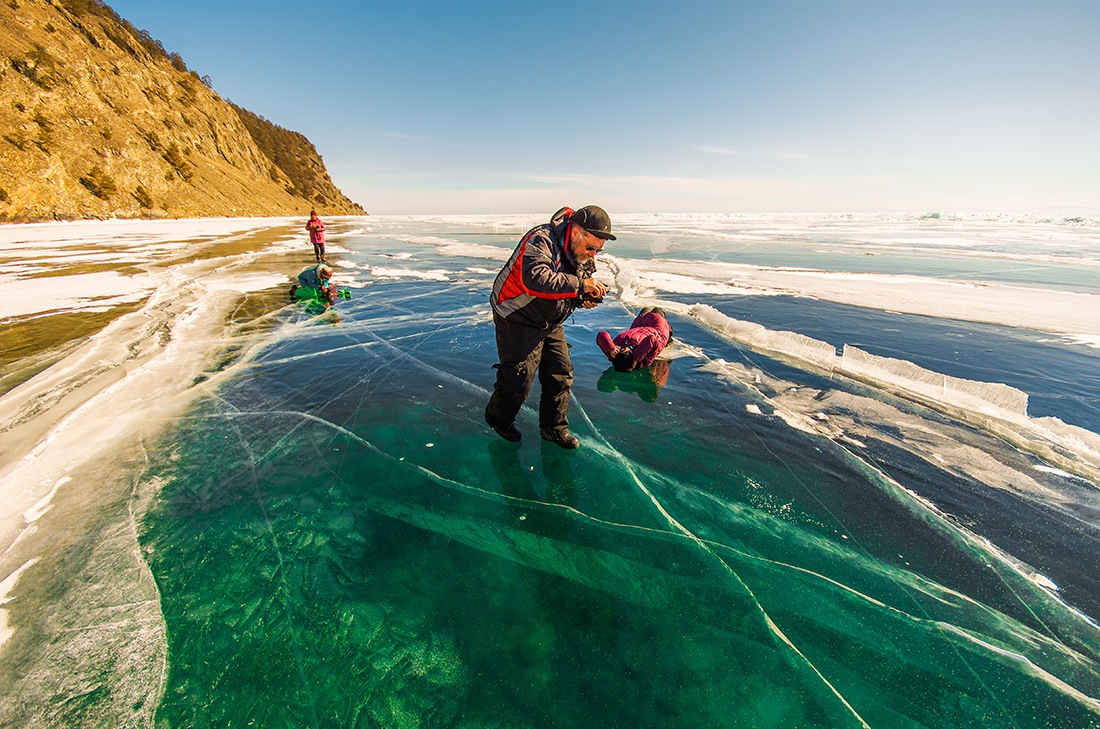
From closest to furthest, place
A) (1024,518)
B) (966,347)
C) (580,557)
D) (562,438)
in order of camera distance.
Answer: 1. (580,557)
2. (1024,518)
3. (562,438)
4. (966,347)

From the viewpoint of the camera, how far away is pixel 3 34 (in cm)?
3041

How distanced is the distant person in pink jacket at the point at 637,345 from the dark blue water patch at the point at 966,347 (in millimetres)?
2628

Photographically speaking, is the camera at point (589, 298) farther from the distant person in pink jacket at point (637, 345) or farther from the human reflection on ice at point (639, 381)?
the distant person in pink jacket at point (637, 345)

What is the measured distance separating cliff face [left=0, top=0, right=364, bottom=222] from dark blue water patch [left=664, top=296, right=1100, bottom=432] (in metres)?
43.7

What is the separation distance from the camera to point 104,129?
32.8m

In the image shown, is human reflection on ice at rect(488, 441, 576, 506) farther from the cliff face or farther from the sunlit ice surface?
the cliff face

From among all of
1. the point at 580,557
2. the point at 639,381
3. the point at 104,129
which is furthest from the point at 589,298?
the point at 104,129

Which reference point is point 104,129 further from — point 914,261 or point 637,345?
point 914,261

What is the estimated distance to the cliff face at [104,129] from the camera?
27.8 m

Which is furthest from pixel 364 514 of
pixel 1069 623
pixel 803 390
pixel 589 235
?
pixel 803 390

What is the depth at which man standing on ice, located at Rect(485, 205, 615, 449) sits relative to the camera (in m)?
2.62

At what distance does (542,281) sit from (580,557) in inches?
64.8

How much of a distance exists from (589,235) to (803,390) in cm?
301

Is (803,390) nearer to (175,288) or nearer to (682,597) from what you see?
(682,597)
